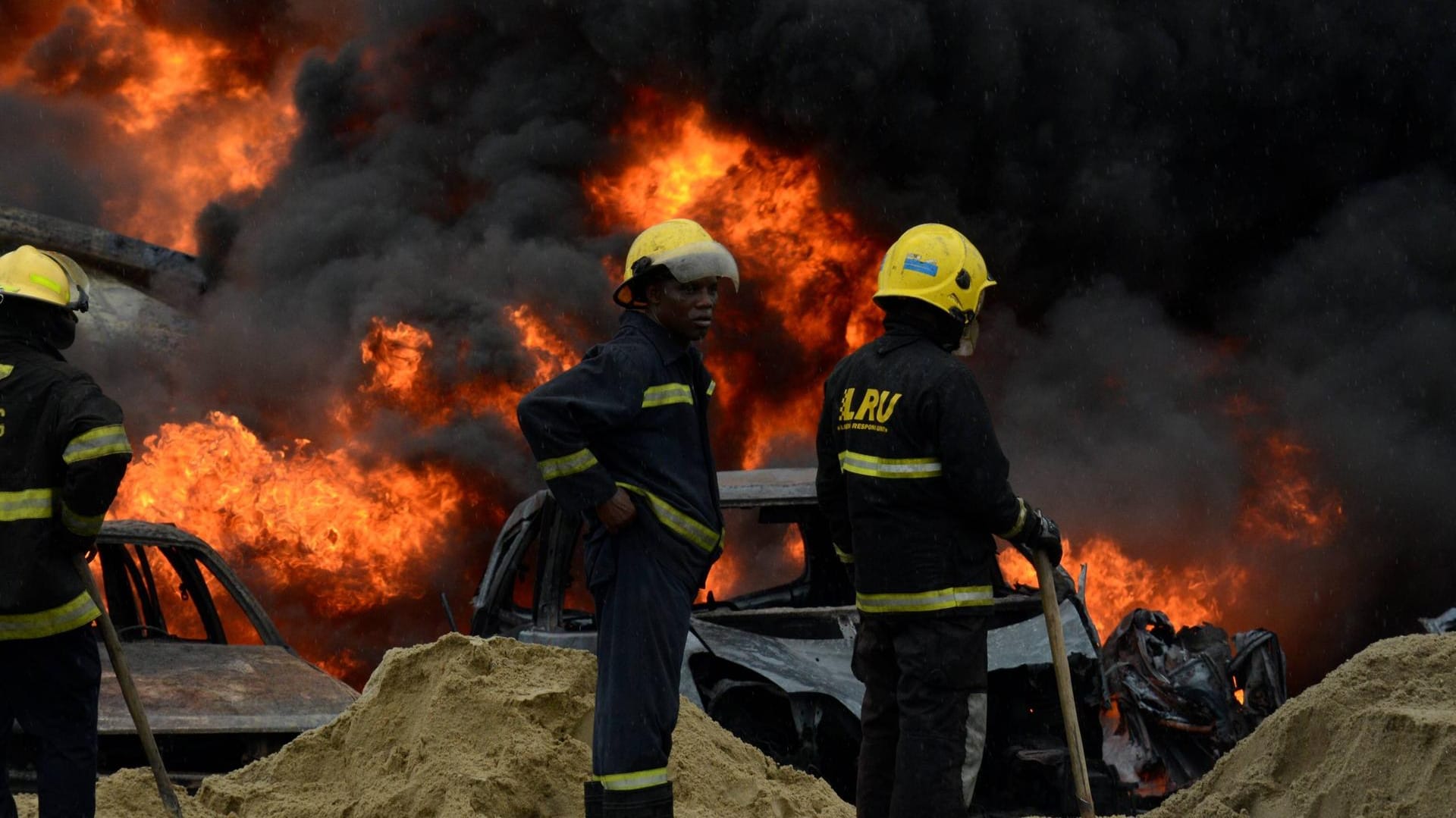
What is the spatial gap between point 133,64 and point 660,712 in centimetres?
1650

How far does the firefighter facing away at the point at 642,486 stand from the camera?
3531 mm

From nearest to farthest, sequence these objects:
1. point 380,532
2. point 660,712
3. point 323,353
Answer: point 660,712, point 380,532, point 323,353

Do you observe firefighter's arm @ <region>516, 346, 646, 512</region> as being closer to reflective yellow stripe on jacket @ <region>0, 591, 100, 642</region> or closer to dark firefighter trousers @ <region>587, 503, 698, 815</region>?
dark firefighter trousers @ <region>587, 503, 698, 815</region>

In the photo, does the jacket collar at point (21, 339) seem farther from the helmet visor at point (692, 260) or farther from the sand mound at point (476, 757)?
the helmet visor at point (692, 260)

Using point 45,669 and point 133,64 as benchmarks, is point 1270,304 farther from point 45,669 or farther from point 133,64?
point 133,64

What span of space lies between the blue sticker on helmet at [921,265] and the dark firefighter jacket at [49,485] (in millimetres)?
2220

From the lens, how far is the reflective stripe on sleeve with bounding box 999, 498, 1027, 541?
3783 millimetres

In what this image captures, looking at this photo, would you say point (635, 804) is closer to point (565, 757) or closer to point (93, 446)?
point (565, 757)

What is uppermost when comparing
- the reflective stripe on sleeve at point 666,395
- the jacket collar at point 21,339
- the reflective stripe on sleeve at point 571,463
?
the jacket collar at point 21,339

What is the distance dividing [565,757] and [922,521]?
1.56m

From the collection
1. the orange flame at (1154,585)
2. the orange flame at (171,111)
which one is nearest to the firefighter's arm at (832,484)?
the orange flame at (1154,585)

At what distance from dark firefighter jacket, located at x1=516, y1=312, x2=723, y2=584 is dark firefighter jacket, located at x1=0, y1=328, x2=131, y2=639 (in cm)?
125

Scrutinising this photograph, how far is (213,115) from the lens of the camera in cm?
1738

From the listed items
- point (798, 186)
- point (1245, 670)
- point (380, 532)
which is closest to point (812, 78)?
point (798, 186)
